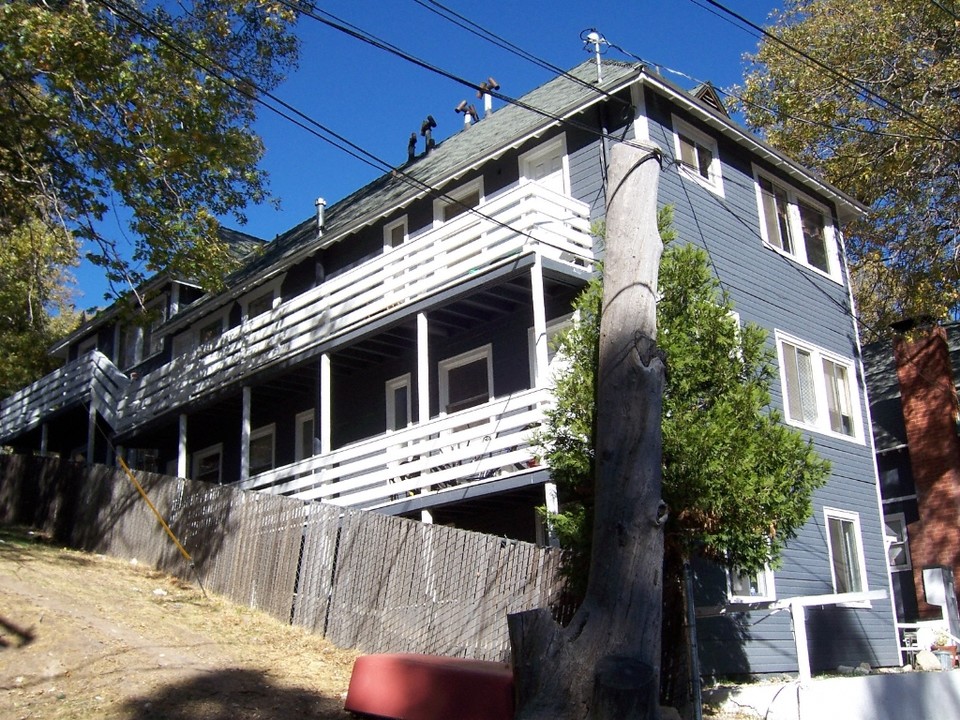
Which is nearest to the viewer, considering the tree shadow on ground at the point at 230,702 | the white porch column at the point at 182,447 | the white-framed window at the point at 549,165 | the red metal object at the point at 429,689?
the red metal object at the point at 429,689

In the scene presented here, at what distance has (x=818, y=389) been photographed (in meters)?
18.7

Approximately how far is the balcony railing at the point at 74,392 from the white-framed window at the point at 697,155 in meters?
15.3

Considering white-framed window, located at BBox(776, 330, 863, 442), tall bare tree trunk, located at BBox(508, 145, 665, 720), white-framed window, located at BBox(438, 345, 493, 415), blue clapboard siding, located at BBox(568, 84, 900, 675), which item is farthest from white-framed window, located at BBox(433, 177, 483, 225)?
tall bare tree trunk, located at BBox(508, 145, 665, 720)

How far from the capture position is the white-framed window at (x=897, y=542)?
2362 centimetres

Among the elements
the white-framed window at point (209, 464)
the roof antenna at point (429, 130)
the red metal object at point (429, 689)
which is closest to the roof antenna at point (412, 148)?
the roof antenna at point (429, 130)

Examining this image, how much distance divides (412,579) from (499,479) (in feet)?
7.62

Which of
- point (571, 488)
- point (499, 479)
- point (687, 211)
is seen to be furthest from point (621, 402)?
point (687, 211)

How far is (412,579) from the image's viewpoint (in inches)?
495

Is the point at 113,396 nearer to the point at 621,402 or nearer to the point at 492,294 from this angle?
the point at 492,294

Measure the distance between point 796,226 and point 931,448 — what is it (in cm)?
693

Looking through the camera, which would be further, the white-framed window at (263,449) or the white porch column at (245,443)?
the white-framed window at (263,449)

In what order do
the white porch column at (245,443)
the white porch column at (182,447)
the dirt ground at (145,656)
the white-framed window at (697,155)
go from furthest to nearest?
the white porch column at (182,447) → the white porch column at (245,443) → the white-framed window at (697,155) → the dirt ground at (145,656)

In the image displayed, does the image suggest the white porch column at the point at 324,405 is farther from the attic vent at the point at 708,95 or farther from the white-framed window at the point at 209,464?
the attic vent at the point at 708,95

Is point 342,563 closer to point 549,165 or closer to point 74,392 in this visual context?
point 549,165
